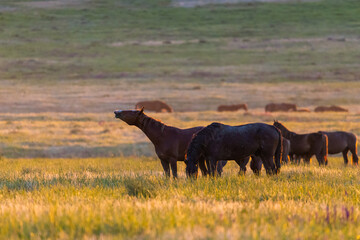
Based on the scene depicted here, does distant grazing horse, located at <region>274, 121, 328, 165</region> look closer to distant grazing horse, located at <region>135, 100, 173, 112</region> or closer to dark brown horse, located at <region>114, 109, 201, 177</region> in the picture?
dark brown horse, located at <region>114, 109, 201, 177</region>

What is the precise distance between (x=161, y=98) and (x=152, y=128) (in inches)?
1916

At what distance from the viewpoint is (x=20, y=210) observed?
21.0 ft

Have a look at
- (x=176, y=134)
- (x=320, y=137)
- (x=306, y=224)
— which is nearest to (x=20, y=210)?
(x=306, y=224)

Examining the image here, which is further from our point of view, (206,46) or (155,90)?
(206,46)

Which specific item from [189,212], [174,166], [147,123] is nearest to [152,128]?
[147,123]

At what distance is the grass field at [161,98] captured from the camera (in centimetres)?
591

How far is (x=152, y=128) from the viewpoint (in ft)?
36.3

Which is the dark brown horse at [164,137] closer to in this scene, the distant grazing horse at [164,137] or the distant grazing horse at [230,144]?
the distant grazing horse at [164,137]

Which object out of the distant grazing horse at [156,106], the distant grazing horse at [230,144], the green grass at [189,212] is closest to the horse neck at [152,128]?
the distant grazing horse at [230,144]

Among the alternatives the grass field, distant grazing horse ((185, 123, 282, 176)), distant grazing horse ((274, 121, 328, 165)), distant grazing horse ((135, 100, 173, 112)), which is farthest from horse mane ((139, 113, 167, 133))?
distant grazing horse ((135, 100, 173, 112))

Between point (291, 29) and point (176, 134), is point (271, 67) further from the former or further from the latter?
point (176, 134)

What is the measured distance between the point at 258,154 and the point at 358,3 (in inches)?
5511

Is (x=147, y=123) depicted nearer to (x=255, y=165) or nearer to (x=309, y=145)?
(x=255, y=165)

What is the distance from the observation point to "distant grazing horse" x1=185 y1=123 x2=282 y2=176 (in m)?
10.1
